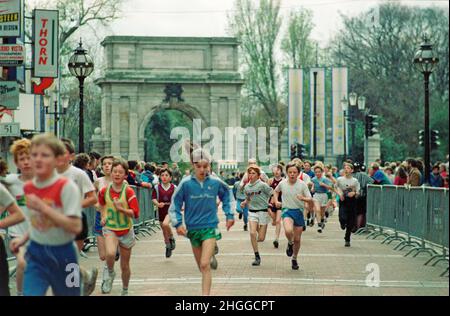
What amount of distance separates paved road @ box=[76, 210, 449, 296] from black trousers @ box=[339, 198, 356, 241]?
0.36 metres

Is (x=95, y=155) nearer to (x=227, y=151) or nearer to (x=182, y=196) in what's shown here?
(x=182, y=196)

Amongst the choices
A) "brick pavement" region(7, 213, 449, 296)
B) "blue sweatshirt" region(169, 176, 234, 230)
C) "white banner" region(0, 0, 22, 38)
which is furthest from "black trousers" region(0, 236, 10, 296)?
"white banner" region(0, 0, 22, 38)

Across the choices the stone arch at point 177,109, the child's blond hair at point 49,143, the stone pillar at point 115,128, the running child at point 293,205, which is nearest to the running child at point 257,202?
the running child at point 293,205

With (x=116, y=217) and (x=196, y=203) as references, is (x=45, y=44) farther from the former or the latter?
(x=196, y=203)

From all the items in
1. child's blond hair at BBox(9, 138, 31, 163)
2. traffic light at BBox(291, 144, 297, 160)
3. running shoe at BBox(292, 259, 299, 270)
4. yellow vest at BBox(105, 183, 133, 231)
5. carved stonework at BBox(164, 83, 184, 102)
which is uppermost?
carved stonework at BBox(164, 83, 184, 102)

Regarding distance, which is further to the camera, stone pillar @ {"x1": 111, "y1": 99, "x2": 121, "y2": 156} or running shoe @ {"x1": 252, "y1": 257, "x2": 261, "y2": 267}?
stone pillar @ {"x1": 111, "y1": 99, "x2": 121, "y2": 156}

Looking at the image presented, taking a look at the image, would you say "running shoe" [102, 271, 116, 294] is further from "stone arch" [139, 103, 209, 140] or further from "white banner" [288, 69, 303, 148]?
"stone arch" [139, 103, 209, 140]

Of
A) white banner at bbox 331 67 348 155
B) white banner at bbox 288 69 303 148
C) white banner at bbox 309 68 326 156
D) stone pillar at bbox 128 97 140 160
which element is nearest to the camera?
white banner at bbox 331 67 348 155

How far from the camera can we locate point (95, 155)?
19.9 metres

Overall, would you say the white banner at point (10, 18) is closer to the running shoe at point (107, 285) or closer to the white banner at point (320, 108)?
the running shoe at point (107, 285)

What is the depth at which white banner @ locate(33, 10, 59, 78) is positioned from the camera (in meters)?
36.2

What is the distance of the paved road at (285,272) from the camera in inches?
550

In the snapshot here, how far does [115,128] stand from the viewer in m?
76.8

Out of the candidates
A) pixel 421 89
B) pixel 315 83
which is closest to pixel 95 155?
pixel 315 83
